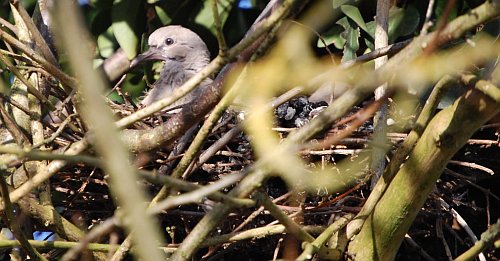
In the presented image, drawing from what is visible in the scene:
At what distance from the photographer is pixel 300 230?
7.06 feet

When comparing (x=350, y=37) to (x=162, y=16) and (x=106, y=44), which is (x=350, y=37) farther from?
(x=106, y=44)

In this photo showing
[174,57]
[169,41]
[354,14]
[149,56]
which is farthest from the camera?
[174,57]

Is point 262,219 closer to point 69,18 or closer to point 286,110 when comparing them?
point 286,110

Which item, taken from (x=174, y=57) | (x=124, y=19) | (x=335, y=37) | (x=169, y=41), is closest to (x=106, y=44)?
(x=124, y=19)

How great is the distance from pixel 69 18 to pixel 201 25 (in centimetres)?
252

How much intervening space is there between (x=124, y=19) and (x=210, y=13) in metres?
0.36

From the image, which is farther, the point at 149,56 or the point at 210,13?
the point at 149,56

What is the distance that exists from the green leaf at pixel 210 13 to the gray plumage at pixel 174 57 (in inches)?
3.6

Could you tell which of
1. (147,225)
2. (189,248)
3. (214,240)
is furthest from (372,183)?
(147,225)

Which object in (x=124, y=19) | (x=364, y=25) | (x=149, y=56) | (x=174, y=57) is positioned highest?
(x=124, y=19)

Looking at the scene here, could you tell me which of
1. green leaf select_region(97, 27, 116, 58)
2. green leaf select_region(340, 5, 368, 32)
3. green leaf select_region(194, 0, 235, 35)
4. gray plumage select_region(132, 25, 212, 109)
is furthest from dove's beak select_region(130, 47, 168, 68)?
green leaf select_region(340, 5, 368, 32)

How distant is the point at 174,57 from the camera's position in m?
4.25

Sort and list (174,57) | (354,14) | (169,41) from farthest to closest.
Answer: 1. (174,57)
2. (169,41)
3. (354,14)

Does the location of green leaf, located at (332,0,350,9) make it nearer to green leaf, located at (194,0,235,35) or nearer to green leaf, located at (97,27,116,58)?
green leaf, located at (194,0,235,35)
